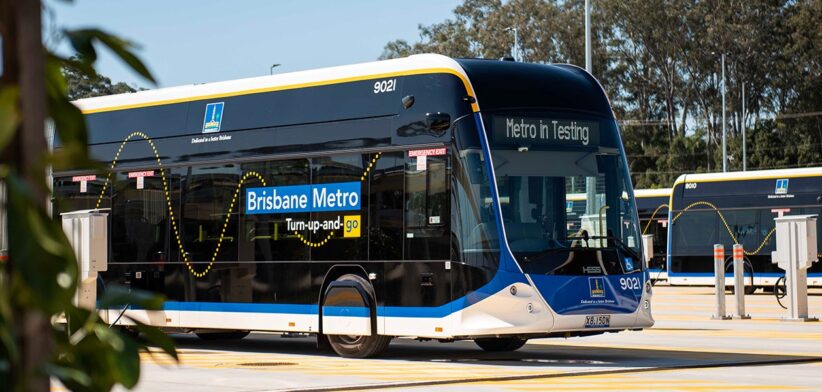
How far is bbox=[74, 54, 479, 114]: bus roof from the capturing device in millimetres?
15898

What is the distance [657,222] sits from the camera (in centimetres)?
4741

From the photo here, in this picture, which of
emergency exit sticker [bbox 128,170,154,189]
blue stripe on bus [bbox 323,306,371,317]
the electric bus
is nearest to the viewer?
the electric bus

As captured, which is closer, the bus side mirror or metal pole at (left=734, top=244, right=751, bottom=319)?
the bus side mirror

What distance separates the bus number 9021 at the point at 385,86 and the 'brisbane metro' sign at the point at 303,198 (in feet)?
3.46

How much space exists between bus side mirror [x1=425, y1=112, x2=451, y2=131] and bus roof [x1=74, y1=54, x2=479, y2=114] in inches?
12.6

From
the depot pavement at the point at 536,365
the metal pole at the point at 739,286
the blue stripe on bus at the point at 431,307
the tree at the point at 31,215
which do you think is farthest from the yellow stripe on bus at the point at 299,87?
the tree at the point at 31,215

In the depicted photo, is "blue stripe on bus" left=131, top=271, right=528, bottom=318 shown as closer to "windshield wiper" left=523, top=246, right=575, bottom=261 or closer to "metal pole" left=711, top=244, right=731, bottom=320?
"windshield wiper" left=523, top=246, right=575, bottom=261

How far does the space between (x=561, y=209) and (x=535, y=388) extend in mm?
3331

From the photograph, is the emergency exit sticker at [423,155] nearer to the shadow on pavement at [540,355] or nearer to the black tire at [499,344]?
the shadow on pavement at [540,355]

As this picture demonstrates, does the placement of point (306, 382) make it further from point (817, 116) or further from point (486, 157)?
point (817, 116)

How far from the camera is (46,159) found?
164 centimetres

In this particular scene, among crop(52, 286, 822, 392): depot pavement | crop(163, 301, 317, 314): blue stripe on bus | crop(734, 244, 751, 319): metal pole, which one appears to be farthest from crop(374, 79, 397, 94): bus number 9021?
crop(734, 244, 751, 319): metal pole

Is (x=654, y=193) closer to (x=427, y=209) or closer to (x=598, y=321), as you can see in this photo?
(x=598, y=321)

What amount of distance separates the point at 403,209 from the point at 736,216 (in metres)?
27.0
